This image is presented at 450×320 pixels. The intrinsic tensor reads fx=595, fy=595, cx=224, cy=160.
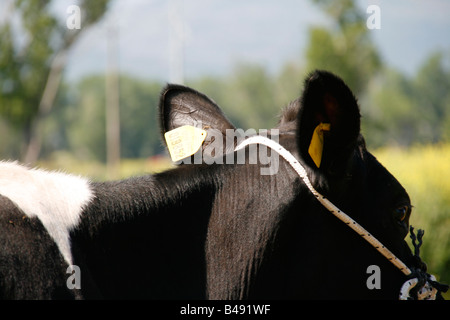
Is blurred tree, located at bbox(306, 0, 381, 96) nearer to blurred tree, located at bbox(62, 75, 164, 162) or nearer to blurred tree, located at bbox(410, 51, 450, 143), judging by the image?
blurred tree, located at bbox(62, 75, 164, 162)

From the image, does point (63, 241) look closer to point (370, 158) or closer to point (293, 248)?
point (293, 248)

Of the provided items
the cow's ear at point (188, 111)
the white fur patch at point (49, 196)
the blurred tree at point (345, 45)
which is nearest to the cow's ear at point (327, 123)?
the cow's ear at point (188, 111)

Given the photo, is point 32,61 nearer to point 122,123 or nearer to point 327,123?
point 327,123

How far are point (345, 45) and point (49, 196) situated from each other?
27.4m

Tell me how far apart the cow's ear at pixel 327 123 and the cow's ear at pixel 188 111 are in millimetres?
673

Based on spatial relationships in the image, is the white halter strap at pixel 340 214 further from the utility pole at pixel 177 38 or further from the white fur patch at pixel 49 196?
the utility pole at pixel 177 38

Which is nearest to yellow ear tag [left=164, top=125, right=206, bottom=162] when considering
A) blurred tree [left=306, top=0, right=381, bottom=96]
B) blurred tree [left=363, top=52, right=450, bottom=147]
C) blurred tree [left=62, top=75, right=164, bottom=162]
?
blurred tree [left=306, top=0, right=381, bottom=96]

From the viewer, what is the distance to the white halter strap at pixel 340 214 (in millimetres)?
2373

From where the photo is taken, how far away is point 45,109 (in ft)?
105

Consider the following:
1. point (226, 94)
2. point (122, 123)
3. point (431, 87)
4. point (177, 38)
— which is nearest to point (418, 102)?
point (431, 87)

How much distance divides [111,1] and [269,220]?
104 ft

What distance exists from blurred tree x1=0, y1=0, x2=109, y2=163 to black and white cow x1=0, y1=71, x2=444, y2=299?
2884 cm

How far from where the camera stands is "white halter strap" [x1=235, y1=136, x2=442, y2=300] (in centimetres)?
237

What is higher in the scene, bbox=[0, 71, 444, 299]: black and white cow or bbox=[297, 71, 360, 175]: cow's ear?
bbox=[297, 71, 360, 175]: cow's ear
